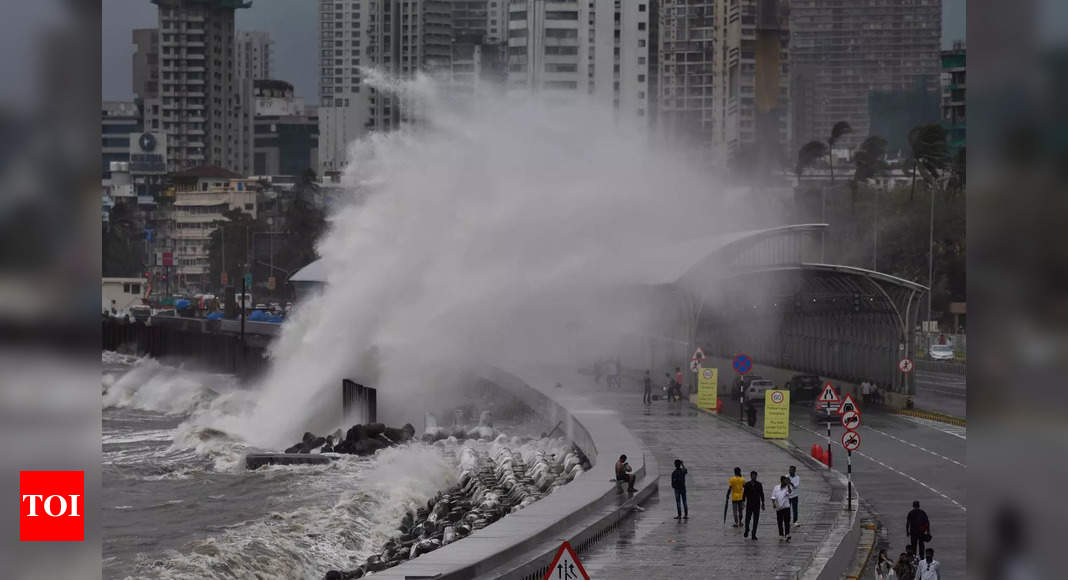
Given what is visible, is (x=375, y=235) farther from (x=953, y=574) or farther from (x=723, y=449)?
(x=953, y=574)

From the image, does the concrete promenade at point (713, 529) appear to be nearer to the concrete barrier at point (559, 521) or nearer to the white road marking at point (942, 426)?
the concrete barrier at point (559, 521)

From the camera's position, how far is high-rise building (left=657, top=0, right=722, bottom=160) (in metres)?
193

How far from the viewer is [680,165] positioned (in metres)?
68.4

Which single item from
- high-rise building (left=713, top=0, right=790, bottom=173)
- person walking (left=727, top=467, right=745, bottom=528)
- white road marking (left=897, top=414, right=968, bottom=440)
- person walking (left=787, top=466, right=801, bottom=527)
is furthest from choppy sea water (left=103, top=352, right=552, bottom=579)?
high-rise building (left=713, top=0, right=790, bottom=173)

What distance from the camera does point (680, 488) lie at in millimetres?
20391

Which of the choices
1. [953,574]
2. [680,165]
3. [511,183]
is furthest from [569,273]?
[953,574]

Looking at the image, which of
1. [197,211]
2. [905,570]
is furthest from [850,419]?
[197,211]

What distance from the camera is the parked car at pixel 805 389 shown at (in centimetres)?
4800

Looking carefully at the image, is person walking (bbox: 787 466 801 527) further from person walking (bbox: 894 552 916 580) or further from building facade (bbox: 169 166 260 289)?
building facade (bbox: 169 166 260 289)

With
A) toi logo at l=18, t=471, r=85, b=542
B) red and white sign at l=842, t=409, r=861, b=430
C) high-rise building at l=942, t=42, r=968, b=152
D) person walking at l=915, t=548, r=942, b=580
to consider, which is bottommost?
person walking at l=915, t=548, r=942, b=580

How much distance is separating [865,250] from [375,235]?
144 ft

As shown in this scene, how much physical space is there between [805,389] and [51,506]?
4480 centimetres

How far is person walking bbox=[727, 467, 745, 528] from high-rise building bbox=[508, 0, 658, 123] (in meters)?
135

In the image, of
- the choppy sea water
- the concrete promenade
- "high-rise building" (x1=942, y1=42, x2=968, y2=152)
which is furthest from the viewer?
"high-rise building" (x1=942, y1=42, x2=968, y2=152)
